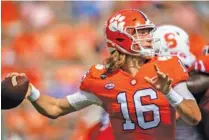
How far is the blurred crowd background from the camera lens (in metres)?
6.66

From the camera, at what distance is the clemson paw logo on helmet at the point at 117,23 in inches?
124

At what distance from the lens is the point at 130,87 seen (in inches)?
121

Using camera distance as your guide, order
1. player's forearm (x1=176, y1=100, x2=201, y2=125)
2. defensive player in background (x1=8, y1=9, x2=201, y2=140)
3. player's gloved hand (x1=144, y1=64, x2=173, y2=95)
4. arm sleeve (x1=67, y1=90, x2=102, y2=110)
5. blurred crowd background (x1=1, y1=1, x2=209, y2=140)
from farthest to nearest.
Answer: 1. blurred crowd background (x1=1, y1=1, x2=209, y2=140)
2. arm sleeve (x1=67, y1=90, x2=102, y2=110)
3. defensive player in background (x1=8, y1=9, x2=201, y2=140)
4. player's forearm (x1=176, y1=100, x2=201, y2=125)
5. player's gloved hand (x1=144, y1=64, x2=173, y2=95)

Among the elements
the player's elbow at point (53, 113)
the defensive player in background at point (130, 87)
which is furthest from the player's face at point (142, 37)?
the player's elbow at point (53, 113)

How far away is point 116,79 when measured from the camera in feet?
10.2

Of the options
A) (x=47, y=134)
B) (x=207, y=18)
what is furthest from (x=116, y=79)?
(x=207, y=18)

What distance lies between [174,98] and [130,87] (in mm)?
331

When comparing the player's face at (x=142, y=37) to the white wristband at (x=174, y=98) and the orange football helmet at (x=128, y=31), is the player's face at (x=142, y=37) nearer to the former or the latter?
the orange football helmet at (x=128, y=31)

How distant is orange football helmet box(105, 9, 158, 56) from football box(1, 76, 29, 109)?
0.42 metres

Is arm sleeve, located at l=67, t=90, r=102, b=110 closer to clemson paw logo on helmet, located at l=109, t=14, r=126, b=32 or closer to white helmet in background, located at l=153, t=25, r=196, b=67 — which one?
clemson paw logo on helmet, located at l=109, t=14, r=126, b=32

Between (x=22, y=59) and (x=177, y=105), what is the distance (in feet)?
→ 13.7

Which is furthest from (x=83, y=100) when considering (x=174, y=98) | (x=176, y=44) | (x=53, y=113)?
(x=176, y=44)

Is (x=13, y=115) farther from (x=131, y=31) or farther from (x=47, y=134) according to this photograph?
(x=131, y=31)

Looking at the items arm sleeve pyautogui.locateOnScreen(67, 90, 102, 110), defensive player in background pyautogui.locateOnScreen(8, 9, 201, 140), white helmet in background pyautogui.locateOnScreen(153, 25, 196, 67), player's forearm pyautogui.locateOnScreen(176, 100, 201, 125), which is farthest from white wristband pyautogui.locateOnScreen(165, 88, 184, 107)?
white helmet in background pyautogui.locateOnScreen(153, 25, 196, 67)
